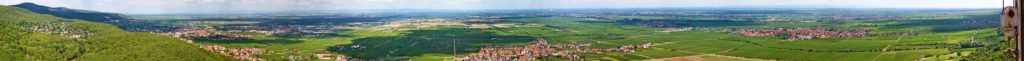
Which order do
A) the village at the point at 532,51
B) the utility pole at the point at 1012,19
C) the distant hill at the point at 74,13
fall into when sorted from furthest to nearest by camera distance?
the village at the point at 532,51
the distant hill at the point at 74,13
the utility pole at the point at 1012,19

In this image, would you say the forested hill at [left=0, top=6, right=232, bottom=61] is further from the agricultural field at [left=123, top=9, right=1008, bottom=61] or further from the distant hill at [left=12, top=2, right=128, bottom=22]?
the agricultural field at [left=123, top=9, right=1008, bottom=61]

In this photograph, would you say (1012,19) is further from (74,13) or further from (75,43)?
(74,13)

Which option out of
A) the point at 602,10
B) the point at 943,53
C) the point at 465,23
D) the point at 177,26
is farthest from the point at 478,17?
the point at 943,53

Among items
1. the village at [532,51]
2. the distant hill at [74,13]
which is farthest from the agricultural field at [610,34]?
the distant hill at [74,13]

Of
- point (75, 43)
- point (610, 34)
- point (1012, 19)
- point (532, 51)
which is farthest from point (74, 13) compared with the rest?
point (1012, 19)

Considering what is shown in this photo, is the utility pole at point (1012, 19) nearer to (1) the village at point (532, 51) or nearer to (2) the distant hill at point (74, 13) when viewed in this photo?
(1) the village at point (532, 51)

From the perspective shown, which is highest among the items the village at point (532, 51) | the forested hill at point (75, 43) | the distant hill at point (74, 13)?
the distant hill at point (74, 13)

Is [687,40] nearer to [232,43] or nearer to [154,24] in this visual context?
[232,43]
